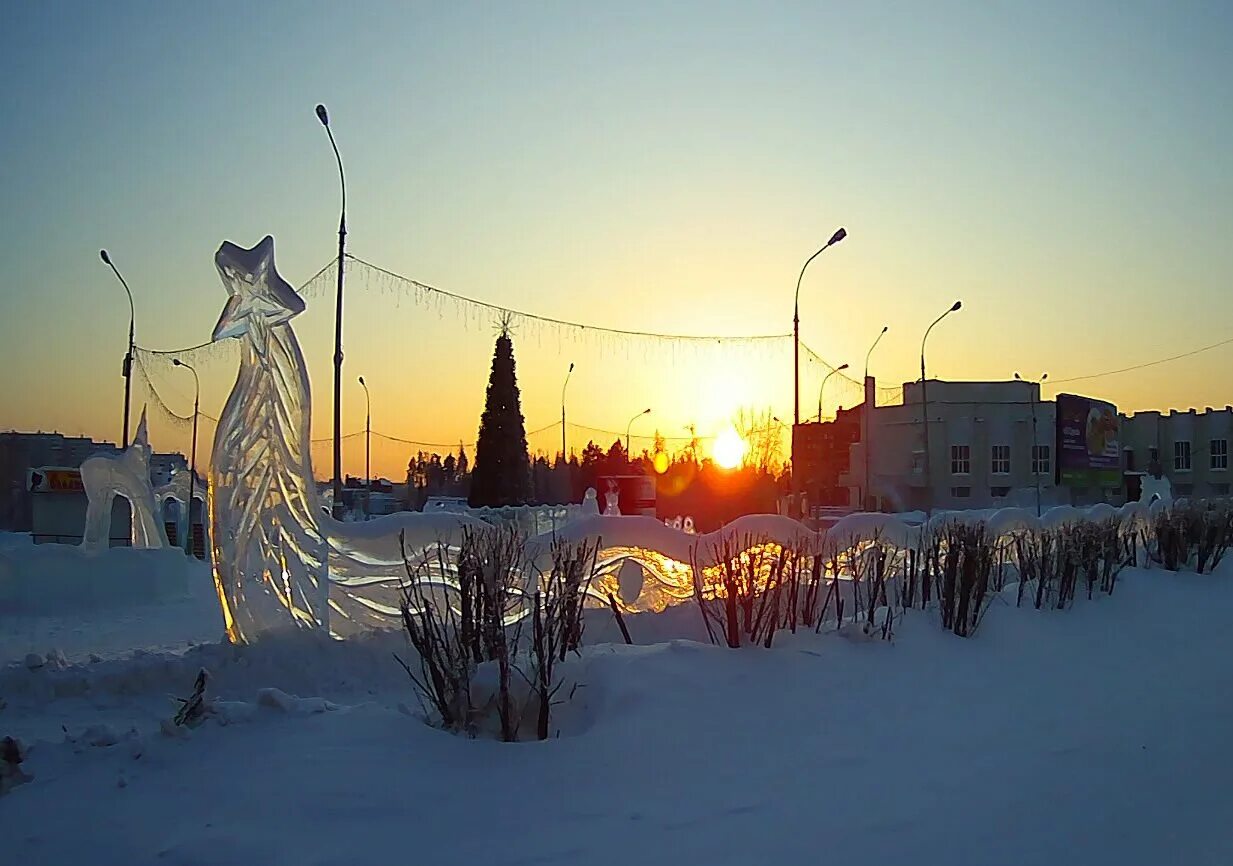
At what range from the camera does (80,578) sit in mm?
19016

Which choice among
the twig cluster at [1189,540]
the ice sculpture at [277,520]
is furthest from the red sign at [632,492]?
the ice sculpture at [277,520]

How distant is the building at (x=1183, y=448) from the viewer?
58562 millimetres

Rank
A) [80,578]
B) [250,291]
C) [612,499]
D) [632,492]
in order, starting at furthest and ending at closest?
[632,492] → [612,499] → [80,578] → [250,291]

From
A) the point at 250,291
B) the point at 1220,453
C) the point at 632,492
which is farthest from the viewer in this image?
the point at 1220,453

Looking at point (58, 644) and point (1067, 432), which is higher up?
point (1067, 432)

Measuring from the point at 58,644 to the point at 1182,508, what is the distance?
17.5 metres

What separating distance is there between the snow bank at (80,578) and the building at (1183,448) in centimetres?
5073

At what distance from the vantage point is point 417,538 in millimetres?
12867

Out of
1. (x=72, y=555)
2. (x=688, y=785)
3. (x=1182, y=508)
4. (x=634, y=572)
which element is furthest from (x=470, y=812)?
(x=1182, y=508)

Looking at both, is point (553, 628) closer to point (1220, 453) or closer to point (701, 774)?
point (701, 774)

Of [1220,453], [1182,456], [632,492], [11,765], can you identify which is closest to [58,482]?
[632,492]

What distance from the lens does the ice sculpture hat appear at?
11.4 meters

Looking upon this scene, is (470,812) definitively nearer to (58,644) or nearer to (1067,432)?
(58,644)

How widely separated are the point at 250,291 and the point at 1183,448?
58.8 metres
